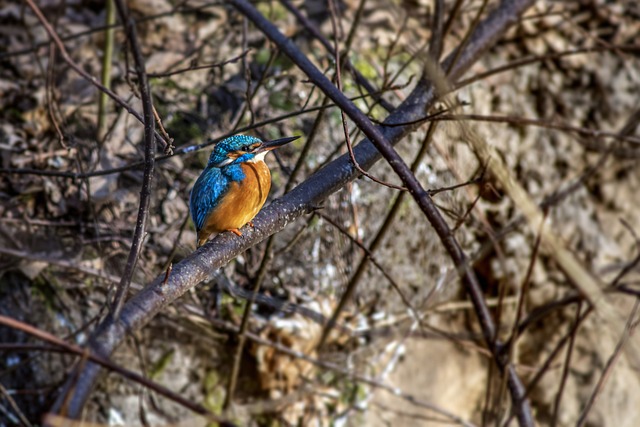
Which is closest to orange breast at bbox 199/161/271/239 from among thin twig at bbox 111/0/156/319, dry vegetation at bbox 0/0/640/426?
dry vegetation at bbox 0/0/640/426

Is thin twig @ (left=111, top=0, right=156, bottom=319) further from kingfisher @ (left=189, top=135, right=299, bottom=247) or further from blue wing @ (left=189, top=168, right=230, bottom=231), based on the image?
blue wing @ (left=189, top=168, right=230, bottom=231)

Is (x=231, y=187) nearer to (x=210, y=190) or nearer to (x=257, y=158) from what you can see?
(x=210, y=190)

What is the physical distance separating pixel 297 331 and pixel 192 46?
2146mm

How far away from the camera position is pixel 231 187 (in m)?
2.94

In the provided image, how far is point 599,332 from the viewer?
16.0 ft

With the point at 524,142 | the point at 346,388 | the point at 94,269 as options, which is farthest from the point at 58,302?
the point at 524,142

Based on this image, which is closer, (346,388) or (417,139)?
(346,388)

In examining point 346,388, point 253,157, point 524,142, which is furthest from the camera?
point 524,142

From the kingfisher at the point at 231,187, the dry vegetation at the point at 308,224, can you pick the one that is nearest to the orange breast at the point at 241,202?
the kingfisher at the point at 231,187

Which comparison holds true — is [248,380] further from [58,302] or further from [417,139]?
[417,139]

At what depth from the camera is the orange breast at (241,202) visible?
2816 millimetres

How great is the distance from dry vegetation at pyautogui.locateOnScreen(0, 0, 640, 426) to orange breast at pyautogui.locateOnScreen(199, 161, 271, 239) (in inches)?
11.5

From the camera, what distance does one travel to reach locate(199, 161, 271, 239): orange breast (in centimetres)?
282

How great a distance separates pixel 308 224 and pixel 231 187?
536mm
